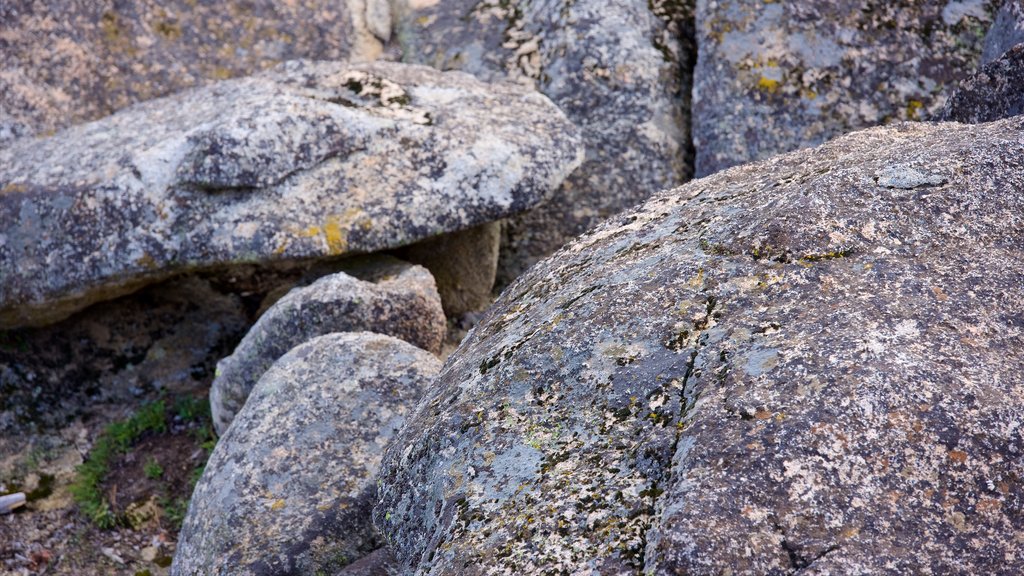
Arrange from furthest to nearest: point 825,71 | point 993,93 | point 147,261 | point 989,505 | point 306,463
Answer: point 825,71
point 147,261
point 306,463
point 993,93
point 989,505

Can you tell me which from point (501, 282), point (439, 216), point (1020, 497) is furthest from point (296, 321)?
point (1020, 497)

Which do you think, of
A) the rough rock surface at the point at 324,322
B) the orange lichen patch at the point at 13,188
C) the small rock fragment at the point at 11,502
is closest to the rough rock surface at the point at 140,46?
the orange lichen patch at the point at 13,188

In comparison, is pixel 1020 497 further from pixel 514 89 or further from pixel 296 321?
pixel 514 89

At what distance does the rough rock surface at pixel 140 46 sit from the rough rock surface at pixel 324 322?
10.6ft

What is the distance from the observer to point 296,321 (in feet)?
20.3

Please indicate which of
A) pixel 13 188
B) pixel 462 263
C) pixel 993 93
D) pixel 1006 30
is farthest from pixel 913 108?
pixel 13 188

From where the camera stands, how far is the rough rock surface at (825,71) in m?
7.52

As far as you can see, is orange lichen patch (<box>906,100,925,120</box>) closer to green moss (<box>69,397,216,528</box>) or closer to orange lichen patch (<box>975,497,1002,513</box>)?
orange lichen patch (<box>975,497,1002,513</box>)

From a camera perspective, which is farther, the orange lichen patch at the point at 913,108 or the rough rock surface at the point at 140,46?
the rough rock surface at the point at 140,46

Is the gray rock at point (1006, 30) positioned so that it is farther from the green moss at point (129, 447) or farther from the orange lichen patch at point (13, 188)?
the orange lichen patch at point (13, 188)

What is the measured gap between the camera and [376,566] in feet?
13.3

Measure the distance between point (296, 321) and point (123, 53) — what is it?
381cm

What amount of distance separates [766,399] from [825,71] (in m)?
5.52

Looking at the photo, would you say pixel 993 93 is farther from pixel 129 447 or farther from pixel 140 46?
pixel 140 46
